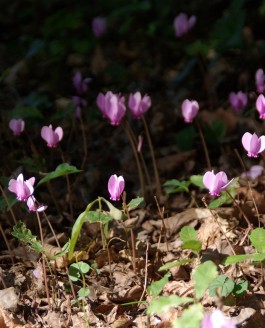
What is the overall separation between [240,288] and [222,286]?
0.13m

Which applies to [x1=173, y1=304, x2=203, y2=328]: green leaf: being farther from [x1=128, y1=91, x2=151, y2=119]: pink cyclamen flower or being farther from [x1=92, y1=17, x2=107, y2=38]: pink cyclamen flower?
[x1=92, y1=17, x2=107, y2=38]: pink cyclamen flower

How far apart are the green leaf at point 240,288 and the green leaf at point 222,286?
0.10 m

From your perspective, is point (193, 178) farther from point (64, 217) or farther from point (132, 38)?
point (132, 38)

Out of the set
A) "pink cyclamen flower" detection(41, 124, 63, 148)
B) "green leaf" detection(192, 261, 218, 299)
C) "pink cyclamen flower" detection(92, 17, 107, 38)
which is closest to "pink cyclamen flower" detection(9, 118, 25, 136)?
"pink cyclamen flower" detection(41, 124, 63, 148)

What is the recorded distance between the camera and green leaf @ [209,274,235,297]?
2.48m

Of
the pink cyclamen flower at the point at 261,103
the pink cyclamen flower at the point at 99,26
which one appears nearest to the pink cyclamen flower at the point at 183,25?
the pink cyclamen flower at the point at 99,26

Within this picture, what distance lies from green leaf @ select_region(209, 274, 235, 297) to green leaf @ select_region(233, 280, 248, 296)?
0.10 metres

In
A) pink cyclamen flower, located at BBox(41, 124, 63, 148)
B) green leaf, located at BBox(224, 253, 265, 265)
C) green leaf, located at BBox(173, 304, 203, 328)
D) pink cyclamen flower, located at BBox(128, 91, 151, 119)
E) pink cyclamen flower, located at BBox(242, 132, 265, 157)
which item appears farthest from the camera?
pink cyclamen flower, located at BBox(128, 91, 151, 119)

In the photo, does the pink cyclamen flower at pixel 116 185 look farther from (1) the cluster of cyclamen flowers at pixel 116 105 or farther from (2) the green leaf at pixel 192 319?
(2) the green leaf at pixel 192 319

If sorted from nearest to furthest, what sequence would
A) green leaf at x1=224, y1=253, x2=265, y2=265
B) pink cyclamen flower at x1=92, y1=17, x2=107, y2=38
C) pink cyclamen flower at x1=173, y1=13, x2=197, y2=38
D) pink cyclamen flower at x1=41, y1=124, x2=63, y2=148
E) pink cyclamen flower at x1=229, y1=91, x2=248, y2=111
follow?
1. green leaf at x1=224, y1=253, x2=265, y2=265
2. pink cyclamen flower at x1=41, y1=124, x2=63, y2=148
3. pink cyclamen flower at x1=229, y1=91, x2=248, y2=111
4. pink cyclamen flower at x1=173, y1=13, x2=197, y2=38
5. pink cyclamen flower at x1=92, y1=17, x2=107, y2=38

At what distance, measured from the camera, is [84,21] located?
226 inches

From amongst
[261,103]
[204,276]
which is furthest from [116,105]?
[204,276]

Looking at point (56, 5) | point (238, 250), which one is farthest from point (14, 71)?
point (238, 250)

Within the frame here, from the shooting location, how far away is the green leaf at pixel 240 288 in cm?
258
